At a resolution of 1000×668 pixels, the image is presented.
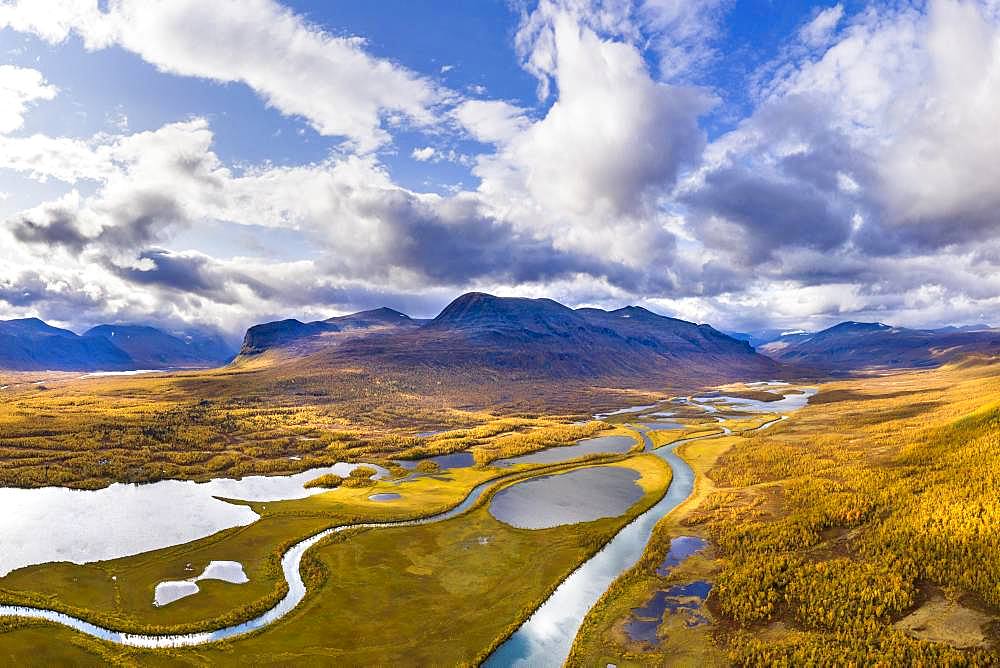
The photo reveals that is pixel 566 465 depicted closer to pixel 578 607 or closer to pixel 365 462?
pixel 365 462

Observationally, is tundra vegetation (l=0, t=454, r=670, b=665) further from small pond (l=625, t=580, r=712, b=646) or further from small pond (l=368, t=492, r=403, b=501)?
small pond (l=625, t=580, r=712, b=646)

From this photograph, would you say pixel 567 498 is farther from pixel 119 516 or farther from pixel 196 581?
pixel 119 516

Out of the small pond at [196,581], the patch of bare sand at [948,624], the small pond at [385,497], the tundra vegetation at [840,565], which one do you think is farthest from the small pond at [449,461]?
the patch of bare sand at [948,624]

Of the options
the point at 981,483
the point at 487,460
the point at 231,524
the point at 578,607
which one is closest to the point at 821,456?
the point at 981,483

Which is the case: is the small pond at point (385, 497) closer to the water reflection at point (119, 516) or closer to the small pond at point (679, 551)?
the water reflection at point (119, 516)

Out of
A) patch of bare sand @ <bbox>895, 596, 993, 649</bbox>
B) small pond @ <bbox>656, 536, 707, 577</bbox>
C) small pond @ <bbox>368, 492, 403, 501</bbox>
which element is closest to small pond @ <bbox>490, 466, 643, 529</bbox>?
small pond @ <bbox>656, 536, 707, 577</bbox>

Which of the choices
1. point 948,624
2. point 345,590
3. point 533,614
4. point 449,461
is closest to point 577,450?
point 449,461
